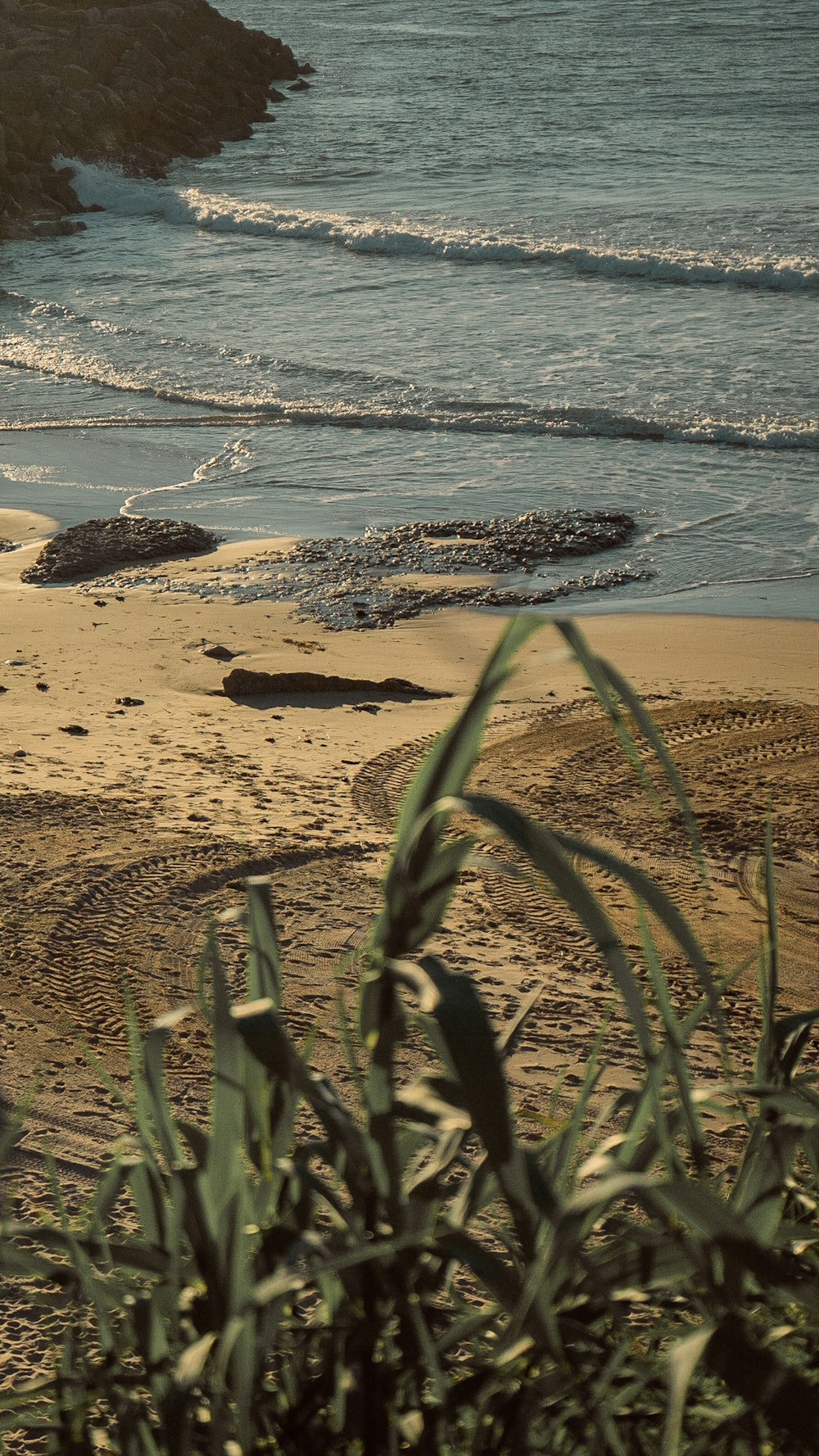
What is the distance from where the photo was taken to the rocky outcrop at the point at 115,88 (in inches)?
1043

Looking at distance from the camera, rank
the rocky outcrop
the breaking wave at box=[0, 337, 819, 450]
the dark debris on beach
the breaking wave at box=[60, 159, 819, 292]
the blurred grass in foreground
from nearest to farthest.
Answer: the blurred grass in foreground
the dark debris on beach
the breaking wave at box=[0, 337, 819, 450]
the breaking wave at box=[60, 159, 819, 292]
the rocky outcrop

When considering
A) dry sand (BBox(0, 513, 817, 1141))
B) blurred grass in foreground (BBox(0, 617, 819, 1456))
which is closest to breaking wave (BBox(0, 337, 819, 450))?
dry sand (BBox(0, 513, 817, 1141))

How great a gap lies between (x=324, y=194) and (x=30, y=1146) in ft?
81.8

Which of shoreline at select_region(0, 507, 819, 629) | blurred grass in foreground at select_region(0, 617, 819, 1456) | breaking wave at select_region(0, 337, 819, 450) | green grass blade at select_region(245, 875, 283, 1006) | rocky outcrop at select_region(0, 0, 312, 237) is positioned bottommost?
shoreline at select_region(0, 507, 819, 629)

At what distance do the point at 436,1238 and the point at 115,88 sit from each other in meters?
34.6

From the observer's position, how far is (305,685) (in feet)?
20.8

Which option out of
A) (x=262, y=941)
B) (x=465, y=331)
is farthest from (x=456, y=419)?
(x=262, y=941)

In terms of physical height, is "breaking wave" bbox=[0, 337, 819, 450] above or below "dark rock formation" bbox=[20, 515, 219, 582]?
above

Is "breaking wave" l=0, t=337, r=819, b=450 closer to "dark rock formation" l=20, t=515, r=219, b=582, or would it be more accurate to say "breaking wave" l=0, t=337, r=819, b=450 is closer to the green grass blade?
"dark rock formation" l=20, t=515, r=219, b=582

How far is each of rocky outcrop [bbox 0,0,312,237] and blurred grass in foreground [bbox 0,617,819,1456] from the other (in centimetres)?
2446

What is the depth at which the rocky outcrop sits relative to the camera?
26484 millimetres

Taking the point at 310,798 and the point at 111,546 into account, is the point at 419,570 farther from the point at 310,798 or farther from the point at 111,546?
the point at 310,798

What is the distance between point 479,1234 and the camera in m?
2.44

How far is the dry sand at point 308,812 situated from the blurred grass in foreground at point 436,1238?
12.6 inches
